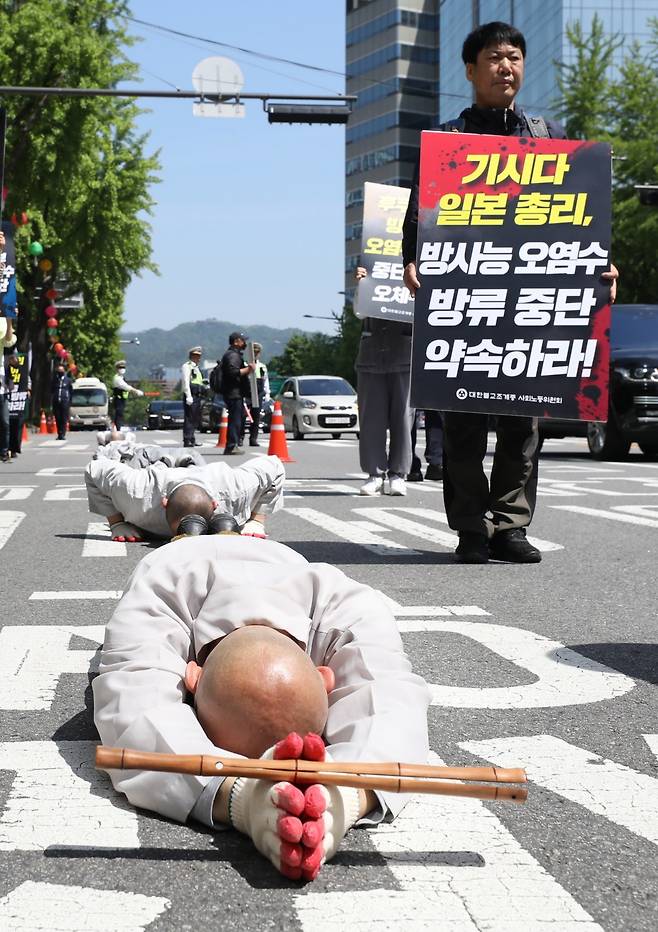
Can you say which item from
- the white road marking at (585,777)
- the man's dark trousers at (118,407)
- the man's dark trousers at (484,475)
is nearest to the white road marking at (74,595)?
the man's dark trousers at (484,475)

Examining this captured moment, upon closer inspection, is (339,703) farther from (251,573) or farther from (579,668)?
(579,668)

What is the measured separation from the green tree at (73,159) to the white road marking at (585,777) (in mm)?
31260

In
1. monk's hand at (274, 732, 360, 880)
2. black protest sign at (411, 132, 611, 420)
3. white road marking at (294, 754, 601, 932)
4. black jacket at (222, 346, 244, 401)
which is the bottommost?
white road marking at (294, 754, 601, 932)

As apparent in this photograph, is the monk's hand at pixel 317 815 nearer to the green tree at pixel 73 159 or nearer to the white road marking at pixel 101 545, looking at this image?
the white road marking at pixel 101 545

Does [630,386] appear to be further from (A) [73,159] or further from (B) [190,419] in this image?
(A) [73,159]

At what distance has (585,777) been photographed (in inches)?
135

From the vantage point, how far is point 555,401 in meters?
7.89

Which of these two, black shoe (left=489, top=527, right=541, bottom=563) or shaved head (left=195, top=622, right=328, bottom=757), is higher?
shaved head (left=195, top=622, right=328, bottom=757)

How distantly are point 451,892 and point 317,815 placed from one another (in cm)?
28

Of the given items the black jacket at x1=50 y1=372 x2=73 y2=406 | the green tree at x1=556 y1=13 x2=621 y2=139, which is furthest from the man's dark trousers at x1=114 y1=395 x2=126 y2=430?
the green tree at x1=556 y1=13 x2=621 y2=139

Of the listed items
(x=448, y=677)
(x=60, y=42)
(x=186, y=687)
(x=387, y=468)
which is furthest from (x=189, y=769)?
(x=60, y=42)

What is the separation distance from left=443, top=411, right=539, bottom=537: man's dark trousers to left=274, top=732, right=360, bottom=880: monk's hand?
501 cm

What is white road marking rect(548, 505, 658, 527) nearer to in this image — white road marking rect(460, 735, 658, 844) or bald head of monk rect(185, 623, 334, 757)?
white road marking rect(460, 735, 658, 844)

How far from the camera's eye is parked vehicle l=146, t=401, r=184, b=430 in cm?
6269
